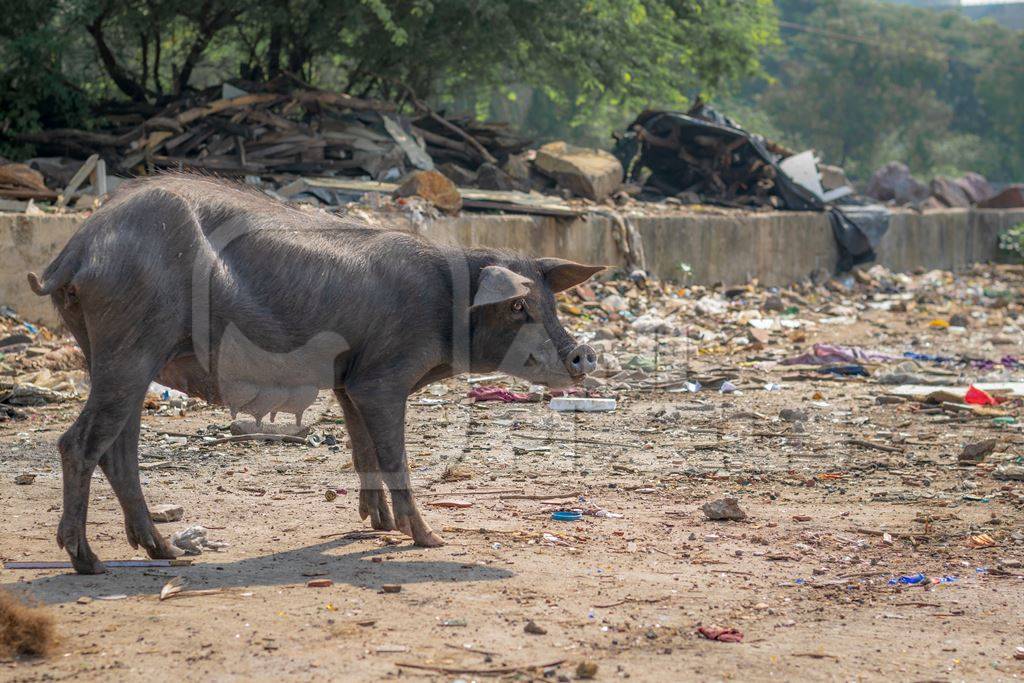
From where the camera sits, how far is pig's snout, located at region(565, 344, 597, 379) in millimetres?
5191

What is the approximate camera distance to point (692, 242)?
627 inches

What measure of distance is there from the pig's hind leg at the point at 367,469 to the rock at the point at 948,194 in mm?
22087

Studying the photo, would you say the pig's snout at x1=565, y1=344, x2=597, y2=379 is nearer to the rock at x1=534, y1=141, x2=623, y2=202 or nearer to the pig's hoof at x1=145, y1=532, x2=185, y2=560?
the pig's hoof at x1=145, y1=532, x2=185, y2=560

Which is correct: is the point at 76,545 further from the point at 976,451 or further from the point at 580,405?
the point at 976,451

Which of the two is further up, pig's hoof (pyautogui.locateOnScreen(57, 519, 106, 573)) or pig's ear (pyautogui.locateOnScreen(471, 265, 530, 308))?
pig's ear (pyautogui.locateOnScreen(471, 265, 530, 308))

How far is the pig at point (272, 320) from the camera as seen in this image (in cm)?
452

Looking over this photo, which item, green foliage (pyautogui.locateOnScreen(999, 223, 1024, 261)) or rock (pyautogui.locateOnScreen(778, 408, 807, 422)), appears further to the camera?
green foliage (pyautogui.locateOnScreen(999, 223, 1024, 261))

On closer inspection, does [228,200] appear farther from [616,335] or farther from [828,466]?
[616,335]

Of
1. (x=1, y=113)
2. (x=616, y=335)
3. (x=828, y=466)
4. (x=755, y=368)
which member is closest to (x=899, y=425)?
(x=828, y=466)

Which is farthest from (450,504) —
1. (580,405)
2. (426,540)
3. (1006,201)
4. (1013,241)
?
(1006,201)

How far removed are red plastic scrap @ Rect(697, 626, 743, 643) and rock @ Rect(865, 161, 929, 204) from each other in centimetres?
2343

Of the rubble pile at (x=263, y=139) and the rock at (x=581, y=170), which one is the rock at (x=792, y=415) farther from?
the rock at (x=581, y=170)

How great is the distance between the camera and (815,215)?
1873cm

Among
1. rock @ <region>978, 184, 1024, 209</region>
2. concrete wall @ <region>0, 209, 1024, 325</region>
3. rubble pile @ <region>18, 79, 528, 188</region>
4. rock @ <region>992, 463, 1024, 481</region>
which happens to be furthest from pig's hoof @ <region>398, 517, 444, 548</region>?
rock @ <region>978, 184, 1024, 209</region>
